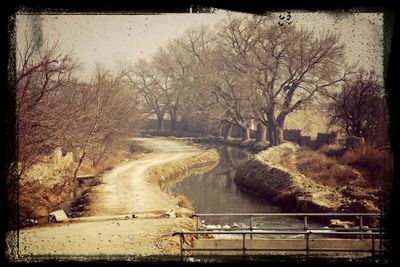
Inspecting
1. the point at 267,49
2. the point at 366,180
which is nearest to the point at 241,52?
the point at 267,49

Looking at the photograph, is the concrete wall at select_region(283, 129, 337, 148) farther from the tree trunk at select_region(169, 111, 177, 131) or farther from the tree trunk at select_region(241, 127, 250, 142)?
the tree trunk at select_region(169, 111, 177, 131)

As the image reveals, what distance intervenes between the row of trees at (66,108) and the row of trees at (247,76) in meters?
1.10

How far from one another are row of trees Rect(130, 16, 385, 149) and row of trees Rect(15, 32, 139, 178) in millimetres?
1096

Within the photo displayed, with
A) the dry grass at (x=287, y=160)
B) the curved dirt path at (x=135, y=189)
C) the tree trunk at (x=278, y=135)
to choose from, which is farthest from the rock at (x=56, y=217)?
the tree trunk at (x=278, y=135)

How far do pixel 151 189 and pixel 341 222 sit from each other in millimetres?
6879

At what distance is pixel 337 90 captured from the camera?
10758 millimetres

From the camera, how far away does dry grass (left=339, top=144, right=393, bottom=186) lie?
737 cm

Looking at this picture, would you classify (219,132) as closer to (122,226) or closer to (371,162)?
(122,226)

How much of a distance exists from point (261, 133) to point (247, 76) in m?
2.59

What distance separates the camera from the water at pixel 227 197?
449 inches

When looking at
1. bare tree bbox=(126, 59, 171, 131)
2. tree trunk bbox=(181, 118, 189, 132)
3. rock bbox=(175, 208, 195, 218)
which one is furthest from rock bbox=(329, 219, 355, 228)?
tree trunk bbox=(181, 118, 189, 132)

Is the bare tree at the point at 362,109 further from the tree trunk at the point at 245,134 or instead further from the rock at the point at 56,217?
the rock at the point at 56,217

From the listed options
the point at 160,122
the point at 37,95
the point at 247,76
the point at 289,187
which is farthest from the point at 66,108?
the point at 289,187

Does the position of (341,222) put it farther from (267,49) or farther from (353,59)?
(267,49)
